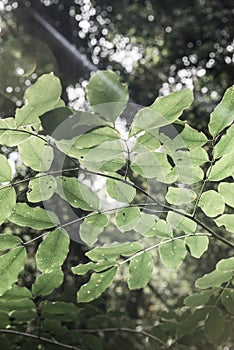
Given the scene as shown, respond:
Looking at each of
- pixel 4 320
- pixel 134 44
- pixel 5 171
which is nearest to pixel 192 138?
pixel 5 171

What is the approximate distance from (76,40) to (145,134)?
83.7 inches

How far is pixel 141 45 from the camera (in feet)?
8.99

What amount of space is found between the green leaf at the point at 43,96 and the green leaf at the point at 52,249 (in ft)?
0.69

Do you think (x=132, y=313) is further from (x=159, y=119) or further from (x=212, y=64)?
(x=159, y=119)

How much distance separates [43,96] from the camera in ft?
1.75

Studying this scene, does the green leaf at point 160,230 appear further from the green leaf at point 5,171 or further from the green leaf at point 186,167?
the green leaf at point 5,171

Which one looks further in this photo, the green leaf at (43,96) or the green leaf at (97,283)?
the green leaf at (97,283)

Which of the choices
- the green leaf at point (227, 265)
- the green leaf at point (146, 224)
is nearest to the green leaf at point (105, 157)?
the green leaf at point (146, 224)

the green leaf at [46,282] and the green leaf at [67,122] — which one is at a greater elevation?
the green leaf at [67,122]

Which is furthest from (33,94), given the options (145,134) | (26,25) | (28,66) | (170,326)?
(26,25)

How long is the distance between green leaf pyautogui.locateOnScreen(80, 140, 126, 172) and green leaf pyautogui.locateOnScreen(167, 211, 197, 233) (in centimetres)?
15

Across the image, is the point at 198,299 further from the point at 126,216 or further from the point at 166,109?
the point at 166,109

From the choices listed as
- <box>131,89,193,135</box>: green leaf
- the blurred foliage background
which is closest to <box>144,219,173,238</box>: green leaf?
<box>131,89,193,135</box>: green leaf

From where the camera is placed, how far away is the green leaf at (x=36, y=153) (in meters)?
0.62
